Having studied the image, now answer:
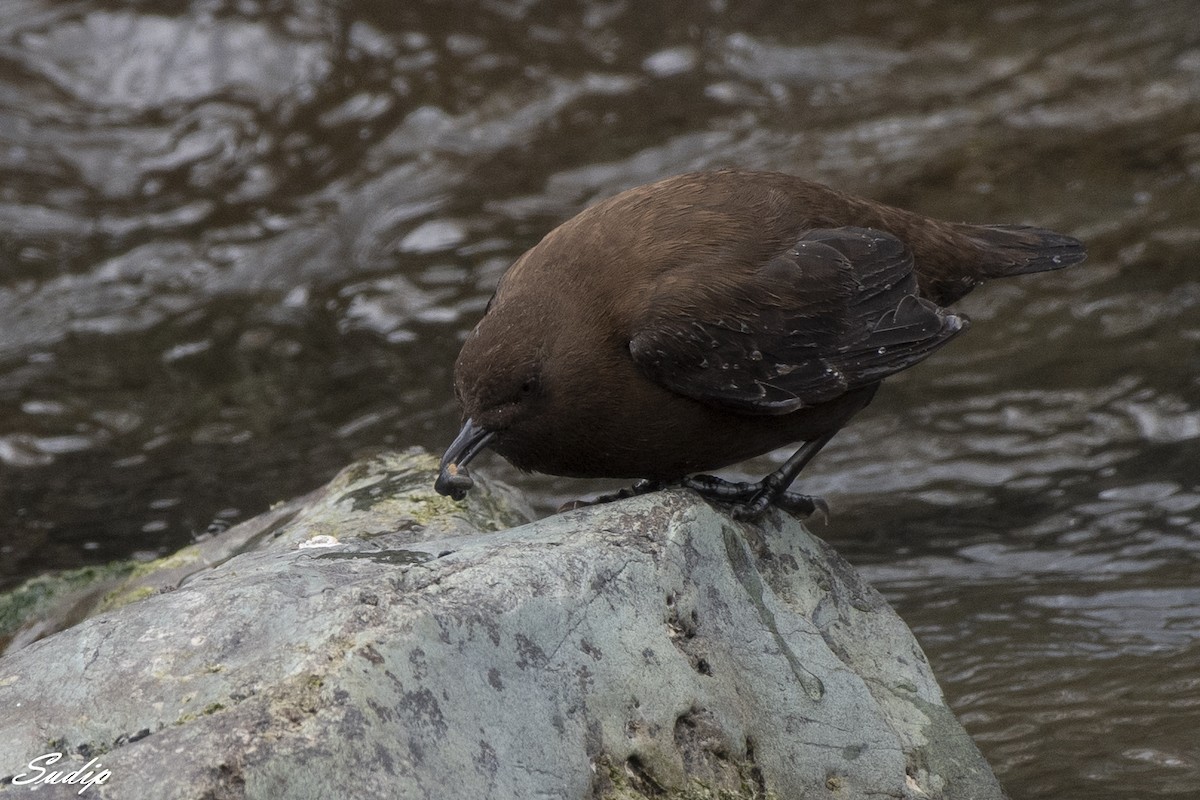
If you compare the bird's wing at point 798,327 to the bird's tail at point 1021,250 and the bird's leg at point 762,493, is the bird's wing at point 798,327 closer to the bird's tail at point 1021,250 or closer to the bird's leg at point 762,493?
the bird's leg at point 762,493

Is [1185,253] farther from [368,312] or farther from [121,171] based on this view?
[121,171]

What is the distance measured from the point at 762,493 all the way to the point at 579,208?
504cm

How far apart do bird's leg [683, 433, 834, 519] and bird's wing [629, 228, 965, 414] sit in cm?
21

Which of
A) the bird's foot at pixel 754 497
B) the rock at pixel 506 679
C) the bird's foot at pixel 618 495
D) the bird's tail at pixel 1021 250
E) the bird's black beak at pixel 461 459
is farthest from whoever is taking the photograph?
the bird's tail at pixel 1021 250

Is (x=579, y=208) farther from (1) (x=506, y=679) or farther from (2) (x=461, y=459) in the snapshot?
(1) (x=506, y=679)

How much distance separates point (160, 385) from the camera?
A: 306 inches

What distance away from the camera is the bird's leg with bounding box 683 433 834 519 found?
4.02m

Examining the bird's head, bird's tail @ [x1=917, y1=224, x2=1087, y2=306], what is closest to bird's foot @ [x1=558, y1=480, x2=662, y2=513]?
the bird's head

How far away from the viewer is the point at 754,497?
4094 millimetres

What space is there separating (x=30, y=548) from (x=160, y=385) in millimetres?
1682

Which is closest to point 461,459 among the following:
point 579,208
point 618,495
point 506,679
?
point 618,495

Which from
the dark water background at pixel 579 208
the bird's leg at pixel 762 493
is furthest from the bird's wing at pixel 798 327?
the dark water background at pixel 579 208

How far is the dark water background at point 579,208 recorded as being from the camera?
5.70m

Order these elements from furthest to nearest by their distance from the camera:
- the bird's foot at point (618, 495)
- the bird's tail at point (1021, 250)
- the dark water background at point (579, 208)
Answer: the dark water background at point (579, 208) < the bird's tail at point (1021, 250) < the bird's foot at point (618, 495)
